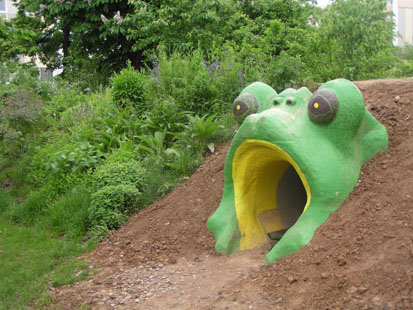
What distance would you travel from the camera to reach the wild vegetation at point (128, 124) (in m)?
5.82

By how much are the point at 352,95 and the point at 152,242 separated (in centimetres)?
272

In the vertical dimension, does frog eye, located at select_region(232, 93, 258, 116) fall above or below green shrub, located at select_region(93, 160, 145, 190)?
above

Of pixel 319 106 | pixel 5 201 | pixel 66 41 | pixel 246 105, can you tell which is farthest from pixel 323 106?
pixel 66 41

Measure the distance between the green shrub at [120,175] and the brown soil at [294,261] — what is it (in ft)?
2.77

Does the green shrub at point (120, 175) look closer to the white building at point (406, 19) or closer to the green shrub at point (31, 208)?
the green shrub at point (31, 208)

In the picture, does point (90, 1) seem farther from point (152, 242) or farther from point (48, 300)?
point (48, 300)

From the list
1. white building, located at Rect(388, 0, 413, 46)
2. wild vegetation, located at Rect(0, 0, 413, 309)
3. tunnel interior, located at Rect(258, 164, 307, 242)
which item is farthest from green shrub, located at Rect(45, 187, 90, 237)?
white building, located at Rect(388, 0, 413, 46)

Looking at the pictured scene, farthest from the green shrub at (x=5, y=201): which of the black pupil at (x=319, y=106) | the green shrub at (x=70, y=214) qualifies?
the black pupil at (x=319, y=106)

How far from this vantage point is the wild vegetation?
582cm

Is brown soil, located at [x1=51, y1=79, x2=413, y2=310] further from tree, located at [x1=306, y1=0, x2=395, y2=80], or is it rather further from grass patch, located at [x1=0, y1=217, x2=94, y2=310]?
tree, located at [x1=306, y1=0, x2=395, y2=80]

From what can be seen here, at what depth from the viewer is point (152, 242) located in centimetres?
514

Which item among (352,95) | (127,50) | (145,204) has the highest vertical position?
(352,95)

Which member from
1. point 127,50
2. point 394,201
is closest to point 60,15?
point 127,50

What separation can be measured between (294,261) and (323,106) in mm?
1437
